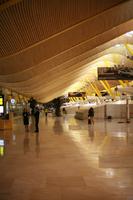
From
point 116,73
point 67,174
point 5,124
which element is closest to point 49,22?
point 67,174

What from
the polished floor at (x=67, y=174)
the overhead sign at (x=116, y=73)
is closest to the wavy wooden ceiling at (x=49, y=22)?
the polished floor at (x=67, y=174)

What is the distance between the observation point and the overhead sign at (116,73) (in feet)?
78.4

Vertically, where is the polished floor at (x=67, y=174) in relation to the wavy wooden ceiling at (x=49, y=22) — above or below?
below

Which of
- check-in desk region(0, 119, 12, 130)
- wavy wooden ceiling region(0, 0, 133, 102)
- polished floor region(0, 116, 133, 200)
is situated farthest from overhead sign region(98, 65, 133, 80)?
polished floor region(0, 116, 133, 200)

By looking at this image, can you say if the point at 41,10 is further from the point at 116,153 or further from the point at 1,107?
the point at 1,107

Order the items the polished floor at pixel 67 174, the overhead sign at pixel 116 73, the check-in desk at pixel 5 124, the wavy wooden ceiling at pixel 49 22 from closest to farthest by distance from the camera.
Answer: the polished floor at pixel 67 174, the wavy wooden ceiling at pixel 49 22, the check-in desk at pixel 5 124, the overhead sign at pixel 116 73

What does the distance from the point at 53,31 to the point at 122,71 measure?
35.4ft

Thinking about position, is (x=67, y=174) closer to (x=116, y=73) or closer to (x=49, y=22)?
(x=49, y=22)

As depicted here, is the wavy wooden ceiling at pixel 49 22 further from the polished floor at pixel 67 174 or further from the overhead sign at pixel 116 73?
the overhead sign at pixel 116 73

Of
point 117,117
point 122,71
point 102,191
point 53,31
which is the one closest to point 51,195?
point 102,191

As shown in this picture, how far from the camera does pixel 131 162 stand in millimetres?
8633

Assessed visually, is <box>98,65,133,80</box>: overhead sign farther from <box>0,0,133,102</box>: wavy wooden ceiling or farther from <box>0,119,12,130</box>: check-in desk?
<box>0,119,12,130</box>: check-in desk

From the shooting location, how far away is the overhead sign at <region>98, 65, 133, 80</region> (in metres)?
23.9

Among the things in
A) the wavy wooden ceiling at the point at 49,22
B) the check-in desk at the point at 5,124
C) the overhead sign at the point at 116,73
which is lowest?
the check-in desk at the point at 5,124
